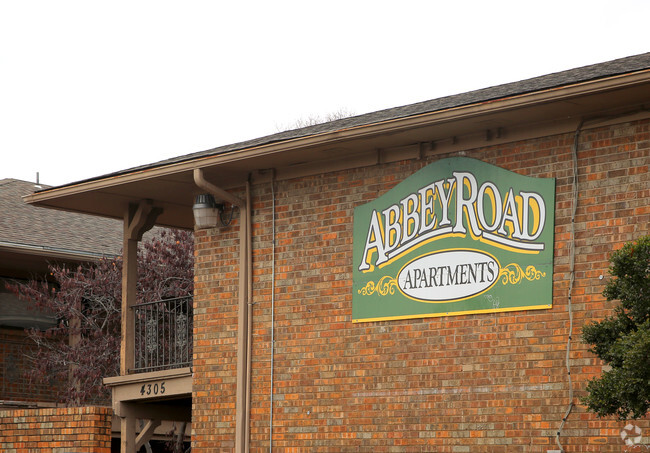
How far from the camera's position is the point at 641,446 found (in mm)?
9844

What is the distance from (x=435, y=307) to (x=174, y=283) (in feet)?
30.4

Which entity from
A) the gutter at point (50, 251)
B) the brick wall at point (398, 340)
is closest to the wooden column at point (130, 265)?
the brick wall at point (398, 340)

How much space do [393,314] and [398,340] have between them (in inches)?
10.9

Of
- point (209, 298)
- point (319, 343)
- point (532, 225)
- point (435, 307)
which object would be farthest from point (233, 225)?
point (532, 225)

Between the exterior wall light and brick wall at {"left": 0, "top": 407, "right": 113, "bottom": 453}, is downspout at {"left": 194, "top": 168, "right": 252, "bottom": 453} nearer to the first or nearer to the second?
the exterior wall light

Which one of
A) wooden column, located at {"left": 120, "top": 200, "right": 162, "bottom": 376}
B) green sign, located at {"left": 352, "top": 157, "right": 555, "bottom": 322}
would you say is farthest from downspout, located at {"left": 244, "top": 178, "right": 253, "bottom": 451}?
wooden column, located at {"left": 120, "top": 200, "right": 162, "bottom": 376}

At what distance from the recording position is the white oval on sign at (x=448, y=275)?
1123cm

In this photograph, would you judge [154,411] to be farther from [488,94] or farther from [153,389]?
[488,94]

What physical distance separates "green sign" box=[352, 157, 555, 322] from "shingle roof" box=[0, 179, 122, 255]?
8499 millimetres

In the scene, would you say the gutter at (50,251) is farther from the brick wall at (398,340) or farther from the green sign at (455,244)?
the green sign at (455,244)

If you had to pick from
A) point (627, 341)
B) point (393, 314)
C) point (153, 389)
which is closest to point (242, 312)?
point (393, 314)

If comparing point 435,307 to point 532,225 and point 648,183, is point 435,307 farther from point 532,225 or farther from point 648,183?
point 648,183

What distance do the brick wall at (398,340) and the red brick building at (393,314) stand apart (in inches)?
0.7

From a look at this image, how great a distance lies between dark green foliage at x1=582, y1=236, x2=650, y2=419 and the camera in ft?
26.5
